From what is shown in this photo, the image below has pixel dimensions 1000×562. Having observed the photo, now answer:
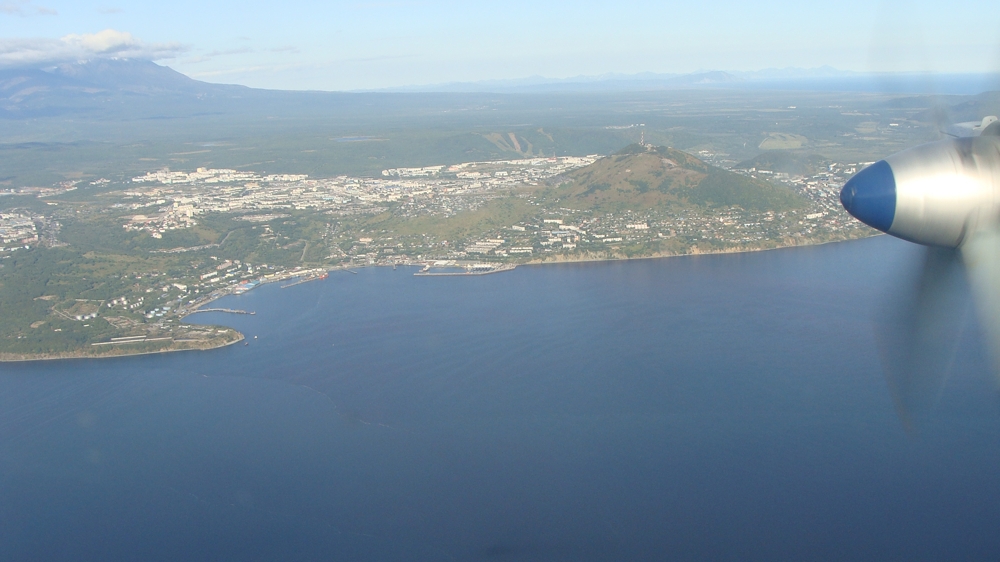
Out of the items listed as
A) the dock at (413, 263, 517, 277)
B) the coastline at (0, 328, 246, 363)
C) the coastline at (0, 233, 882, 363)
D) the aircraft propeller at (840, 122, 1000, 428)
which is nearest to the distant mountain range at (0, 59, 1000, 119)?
the coastline at (0, 233, 882, 363)

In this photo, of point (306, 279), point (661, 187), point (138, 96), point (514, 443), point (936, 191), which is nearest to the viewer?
point (936, 191)

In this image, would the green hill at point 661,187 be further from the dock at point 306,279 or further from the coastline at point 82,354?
the coastline at point 82,354

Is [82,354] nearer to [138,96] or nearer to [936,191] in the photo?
[936,191]

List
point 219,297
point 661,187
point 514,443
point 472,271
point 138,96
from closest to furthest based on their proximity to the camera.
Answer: point 514,443 < point 219,297 < point 472,271 < point 661,187 < point 138,96

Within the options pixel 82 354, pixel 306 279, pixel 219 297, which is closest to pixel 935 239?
pixel 82 354

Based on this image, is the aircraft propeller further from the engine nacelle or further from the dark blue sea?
the dark blue sea

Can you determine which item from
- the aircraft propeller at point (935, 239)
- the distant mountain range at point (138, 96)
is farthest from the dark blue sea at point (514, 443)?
the distant mountain range at point (138, 96)
